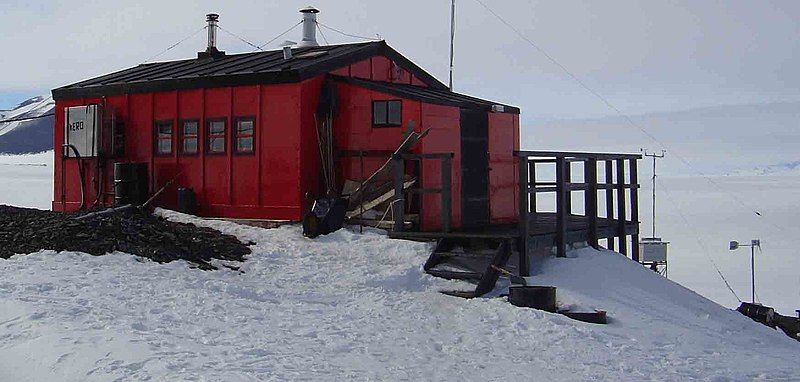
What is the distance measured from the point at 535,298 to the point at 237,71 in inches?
331

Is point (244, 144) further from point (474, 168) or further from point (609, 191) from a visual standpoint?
point (609, 191)

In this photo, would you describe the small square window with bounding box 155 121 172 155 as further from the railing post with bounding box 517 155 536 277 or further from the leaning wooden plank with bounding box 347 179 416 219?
the railing post with bounding box 517 155 536 277

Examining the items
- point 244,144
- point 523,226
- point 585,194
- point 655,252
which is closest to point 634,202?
point 585,194

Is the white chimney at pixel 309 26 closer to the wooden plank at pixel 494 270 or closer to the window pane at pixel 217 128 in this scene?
the window pane at pixel 217 128

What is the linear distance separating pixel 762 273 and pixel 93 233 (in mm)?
50147

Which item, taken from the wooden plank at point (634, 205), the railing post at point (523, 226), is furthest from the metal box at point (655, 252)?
the railing post at point (523, 226)

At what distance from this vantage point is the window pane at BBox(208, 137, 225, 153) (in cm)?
1646

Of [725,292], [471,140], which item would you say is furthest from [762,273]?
[471,140]

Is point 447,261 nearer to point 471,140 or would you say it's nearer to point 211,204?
point 471,140

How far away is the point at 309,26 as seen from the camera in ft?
68.0

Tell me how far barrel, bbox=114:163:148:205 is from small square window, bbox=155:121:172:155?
570mm

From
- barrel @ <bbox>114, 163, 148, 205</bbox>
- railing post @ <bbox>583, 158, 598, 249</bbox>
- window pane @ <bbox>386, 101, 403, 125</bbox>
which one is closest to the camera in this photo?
railing post @ <bbox>583, 158, 598, 249</bbox>

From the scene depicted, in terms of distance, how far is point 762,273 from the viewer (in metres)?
54.0

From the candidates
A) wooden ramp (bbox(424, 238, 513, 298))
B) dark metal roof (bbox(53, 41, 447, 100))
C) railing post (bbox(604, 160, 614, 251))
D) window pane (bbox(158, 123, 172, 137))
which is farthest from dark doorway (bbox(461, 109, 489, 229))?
window pane (bbox(158, 123, 172, 137))
